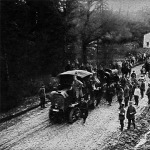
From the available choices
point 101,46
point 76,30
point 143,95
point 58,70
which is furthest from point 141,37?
point 143,95

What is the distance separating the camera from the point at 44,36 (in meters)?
26.6

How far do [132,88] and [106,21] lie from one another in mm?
16322

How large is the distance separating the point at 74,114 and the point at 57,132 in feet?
6.60

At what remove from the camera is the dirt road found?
13.5 m

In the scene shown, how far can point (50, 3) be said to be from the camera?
27109 millimetres

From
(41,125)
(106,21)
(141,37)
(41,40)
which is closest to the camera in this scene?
(41,125)

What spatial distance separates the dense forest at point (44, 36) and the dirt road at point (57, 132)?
13.4 ft

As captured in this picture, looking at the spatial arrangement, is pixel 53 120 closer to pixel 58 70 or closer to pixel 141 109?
pixel 141 109

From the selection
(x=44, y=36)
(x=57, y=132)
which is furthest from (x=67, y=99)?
(x=44, y=36)

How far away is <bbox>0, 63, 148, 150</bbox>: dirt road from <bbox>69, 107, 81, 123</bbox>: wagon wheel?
29 centimetres

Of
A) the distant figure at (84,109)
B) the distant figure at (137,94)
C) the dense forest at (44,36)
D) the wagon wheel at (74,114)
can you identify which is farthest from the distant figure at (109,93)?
the dense forest at (44,36)

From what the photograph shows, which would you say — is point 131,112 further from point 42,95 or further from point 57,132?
point 42,95

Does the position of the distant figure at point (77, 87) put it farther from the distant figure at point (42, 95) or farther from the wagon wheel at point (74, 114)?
the distant figure at point (42, 95)

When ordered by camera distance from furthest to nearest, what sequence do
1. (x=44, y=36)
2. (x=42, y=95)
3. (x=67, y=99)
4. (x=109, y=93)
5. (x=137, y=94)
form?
(x=44, y=36) < (x=109, y=93) < (x=42, y=95) < (x=137, y=94) < (x=67, y=99)
